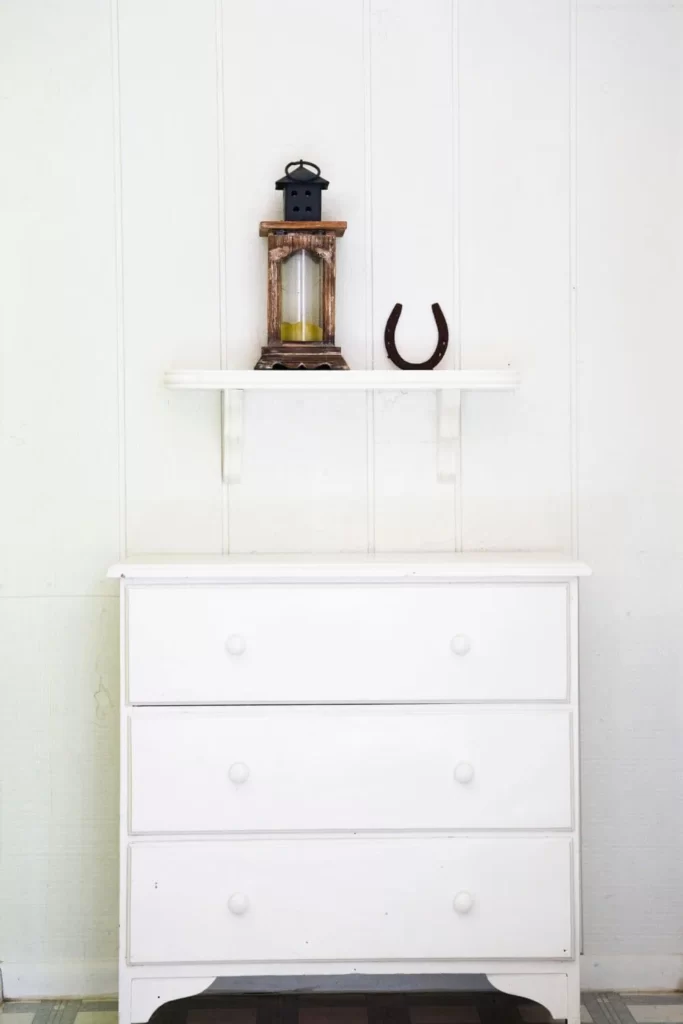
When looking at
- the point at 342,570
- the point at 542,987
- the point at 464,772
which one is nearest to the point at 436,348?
the point at 342,570

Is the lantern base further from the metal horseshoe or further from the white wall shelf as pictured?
the metal horseshoe

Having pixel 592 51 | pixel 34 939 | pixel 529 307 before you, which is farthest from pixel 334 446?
pixel 34 939

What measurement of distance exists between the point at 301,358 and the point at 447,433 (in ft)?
1.21

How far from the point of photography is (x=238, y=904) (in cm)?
181

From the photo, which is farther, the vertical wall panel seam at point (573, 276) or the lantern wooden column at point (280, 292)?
the vertical wall panel seam at point (573, 276)

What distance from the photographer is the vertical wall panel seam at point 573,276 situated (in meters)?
2.10

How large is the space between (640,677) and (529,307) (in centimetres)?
84

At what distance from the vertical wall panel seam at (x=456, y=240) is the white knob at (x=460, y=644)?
0.34 meters

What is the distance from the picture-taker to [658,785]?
2.17 meters

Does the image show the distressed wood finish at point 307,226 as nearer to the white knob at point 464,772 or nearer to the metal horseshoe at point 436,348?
the metal horseshoe at point 436,348

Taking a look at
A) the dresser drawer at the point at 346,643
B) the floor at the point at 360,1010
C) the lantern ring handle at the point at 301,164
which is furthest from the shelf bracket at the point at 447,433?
the floor at the point at 360,1010

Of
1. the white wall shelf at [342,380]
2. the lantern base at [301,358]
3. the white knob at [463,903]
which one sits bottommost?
the white knob at [463,903]

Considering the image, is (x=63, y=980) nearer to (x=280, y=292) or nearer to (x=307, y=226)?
(x=280, y=292)

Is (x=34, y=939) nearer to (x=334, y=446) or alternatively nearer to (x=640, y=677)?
(x=334, y=446)
